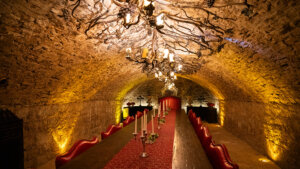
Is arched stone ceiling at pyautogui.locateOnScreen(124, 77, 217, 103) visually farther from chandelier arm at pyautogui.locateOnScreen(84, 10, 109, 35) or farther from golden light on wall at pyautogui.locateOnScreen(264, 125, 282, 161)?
chandelier arm at pyautogui.locateOnScreen(84, 10, 109, 35)

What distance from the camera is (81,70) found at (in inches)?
181

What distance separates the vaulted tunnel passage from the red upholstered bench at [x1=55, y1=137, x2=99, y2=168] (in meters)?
1.99

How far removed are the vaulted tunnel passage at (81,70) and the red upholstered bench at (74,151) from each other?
1990 mm

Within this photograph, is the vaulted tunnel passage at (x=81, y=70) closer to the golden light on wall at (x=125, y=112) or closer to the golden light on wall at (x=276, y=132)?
the golden light on wall at (x=276, y=132)

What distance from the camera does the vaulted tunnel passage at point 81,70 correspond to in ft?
7.87

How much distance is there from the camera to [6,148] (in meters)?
3.15

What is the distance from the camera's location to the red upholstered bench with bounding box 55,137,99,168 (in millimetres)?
2127

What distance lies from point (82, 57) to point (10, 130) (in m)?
2.16

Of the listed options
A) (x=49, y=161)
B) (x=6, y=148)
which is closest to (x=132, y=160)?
(x=6, y=148)

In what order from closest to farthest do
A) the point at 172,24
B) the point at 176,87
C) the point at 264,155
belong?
the point at 172,24 → the point at 264,155 → the point at 176,87

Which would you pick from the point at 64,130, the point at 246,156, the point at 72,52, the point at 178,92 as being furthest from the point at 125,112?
the point at 72,52

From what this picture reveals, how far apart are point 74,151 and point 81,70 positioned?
2741mm

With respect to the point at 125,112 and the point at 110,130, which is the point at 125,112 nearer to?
the point at 125,112

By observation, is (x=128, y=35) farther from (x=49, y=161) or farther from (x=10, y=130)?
(x=49, y=161)
